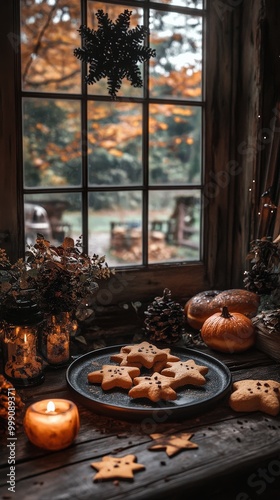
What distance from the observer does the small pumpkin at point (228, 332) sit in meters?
1.47

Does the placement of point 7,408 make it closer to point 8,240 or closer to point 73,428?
point 73,428

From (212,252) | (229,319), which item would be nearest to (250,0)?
(212,252)

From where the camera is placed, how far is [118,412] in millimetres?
1111

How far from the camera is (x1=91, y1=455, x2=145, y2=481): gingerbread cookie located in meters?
0.93

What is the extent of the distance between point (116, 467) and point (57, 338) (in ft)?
1.63

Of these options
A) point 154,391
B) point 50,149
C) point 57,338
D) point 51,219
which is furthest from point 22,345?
point 50,149

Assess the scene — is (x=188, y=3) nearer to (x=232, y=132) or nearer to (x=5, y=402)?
(x=232, y=132)

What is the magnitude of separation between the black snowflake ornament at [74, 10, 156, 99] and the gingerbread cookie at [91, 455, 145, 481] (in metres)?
0.99

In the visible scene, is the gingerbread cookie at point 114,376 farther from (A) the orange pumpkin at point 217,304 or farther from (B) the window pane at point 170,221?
(B) the window pane at point 170,221

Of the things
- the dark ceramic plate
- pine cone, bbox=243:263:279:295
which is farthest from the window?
the dark ceramic plate

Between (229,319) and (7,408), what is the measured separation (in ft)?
2.18

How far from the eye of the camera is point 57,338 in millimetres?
1392

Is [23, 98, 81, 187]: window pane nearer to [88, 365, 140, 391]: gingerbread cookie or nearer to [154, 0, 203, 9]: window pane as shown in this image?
[154, 0, 203, 9]: window pane

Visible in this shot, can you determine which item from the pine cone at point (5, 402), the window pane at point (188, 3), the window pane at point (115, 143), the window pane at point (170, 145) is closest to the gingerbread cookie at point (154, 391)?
the pine cone at point (5, 402)
